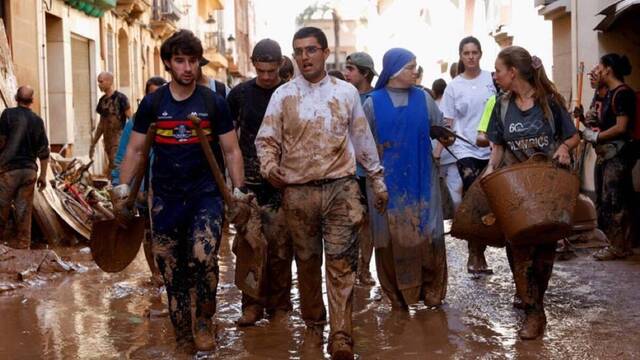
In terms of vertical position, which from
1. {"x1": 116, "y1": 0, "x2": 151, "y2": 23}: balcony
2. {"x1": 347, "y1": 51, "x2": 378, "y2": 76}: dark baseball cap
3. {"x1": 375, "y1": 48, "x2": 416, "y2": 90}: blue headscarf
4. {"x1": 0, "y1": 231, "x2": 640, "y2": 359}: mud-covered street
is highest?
{"x1": 116, "y1": 0, "x2": 151, "y2": 23}: balcony

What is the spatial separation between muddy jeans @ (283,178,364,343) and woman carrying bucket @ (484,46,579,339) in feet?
3.54

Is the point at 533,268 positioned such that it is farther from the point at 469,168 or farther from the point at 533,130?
the point at 469,168

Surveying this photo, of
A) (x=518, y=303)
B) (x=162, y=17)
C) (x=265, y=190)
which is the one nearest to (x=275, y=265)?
(x=265, y=190)

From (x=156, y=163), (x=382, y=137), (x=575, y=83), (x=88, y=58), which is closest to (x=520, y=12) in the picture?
(x=575, y=83)

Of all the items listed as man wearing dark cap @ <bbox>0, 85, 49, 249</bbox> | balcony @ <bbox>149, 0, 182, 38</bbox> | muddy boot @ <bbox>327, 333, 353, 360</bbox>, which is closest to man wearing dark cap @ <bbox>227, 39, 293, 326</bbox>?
muddy boot @ <bbox>327, 333, 353, 360</bbox>

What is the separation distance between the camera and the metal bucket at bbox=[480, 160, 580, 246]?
18.8 ft

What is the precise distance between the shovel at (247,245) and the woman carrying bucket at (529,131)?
1509 millimetres

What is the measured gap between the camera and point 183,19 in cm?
3469

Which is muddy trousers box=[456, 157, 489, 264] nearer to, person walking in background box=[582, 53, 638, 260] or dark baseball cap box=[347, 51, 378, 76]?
dark baseball cap box=[347, 51, 378, 76]

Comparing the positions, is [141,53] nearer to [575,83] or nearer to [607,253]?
[575,83]

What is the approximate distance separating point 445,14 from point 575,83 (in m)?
18.4

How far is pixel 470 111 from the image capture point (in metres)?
8.57

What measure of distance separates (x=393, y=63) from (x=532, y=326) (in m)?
2.14

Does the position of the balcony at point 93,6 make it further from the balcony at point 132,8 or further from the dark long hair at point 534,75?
the dark long hair at point 534,75
